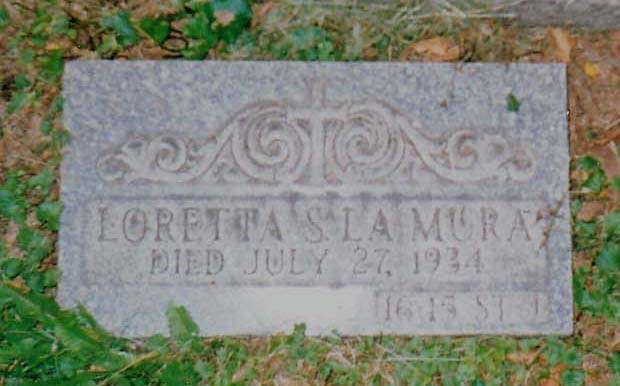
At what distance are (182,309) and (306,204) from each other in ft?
1.85

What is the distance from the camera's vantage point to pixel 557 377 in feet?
9.07

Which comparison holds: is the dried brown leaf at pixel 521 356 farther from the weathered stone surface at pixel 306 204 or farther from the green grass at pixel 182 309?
the weathered stone surface at pixel 306 204

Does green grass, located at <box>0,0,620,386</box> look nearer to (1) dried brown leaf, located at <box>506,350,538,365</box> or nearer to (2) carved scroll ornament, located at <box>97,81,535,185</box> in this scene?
(1) dried brown leaf, located at <box>506,350,538,365</box>

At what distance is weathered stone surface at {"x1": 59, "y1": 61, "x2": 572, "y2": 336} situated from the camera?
255cm

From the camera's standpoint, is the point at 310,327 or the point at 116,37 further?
the point at 116,37

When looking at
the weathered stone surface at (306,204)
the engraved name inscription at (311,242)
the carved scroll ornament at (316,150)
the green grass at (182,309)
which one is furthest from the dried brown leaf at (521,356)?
the carved scroll ornament at (316,150)

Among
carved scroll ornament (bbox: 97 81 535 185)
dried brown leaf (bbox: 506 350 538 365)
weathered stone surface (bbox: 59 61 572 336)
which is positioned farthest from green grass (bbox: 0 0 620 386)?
carved scroll ornament (bbox: 97 81 535 185)

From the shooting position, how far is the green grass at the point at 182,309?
102 inches

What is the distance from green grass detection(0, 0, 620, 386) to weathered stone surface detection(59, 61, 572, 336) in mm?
123

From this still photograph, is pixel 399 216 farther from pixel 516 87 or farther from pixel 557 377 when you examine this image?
pixel 557 377

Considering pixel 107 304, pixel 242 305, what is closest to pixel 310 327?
pixel 242 305

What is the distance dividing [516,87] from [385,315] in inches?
37.9

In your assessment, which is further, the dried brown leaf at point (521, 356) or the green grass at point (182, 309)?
the dried brown leaf at point (521, 356)

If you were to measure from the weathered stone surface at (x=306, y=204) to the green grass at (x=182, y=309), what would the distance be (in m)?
0.12
